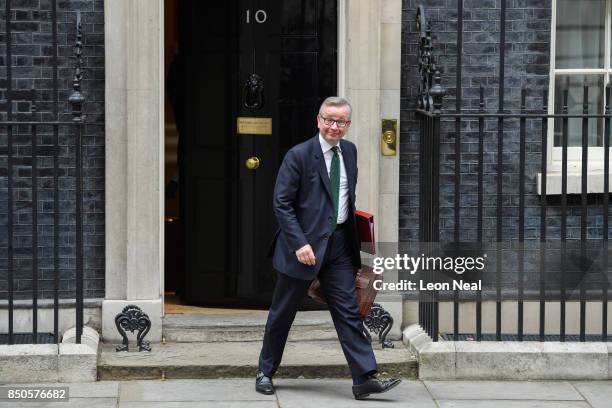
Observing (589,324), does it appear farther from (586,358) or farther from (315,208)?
(315,208)

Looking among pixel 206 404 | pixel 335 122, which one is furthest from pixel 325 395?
pixel 335 122

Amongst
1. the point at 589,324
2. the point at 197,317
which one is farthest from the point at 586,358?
the point at 197,317

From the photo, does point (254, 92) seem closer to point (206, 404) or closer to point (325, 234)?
point (325, 234)

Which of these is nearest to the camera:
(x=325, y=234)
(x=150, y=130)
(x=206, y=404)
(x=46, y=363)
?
(x=325, y=234)

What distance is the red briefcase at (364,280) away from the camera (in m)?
7.50

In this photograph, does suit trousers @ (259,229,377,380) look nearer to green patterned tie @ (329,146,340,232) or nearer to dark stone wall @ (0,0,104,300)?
green patterned tie @ (329,146,340,232)

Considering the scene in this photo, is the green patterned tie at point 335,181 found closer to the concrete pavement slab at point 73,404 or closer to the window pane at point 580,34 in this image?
the concrete pavement slab at point 73,404

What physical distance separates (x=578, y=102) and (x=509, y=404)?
2513mm

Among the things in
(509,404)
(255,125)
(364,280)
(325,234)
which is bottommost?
(509,404)

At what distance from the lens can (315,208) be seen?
7.31m

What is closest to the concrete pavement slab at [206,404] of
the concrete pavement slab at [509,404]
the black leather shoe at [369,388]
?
the black leather shoe at [369,388]

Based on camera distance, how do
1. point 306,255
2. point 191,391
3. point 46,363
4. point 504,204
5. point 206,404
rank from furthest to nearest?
1. point 504,204
2. point 46,363
3. point 191,391
4. point 206,404
5. point 306,255

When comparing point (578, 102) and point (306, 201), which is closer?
point (306, 201)

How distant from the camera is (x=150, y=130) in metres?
8.48
